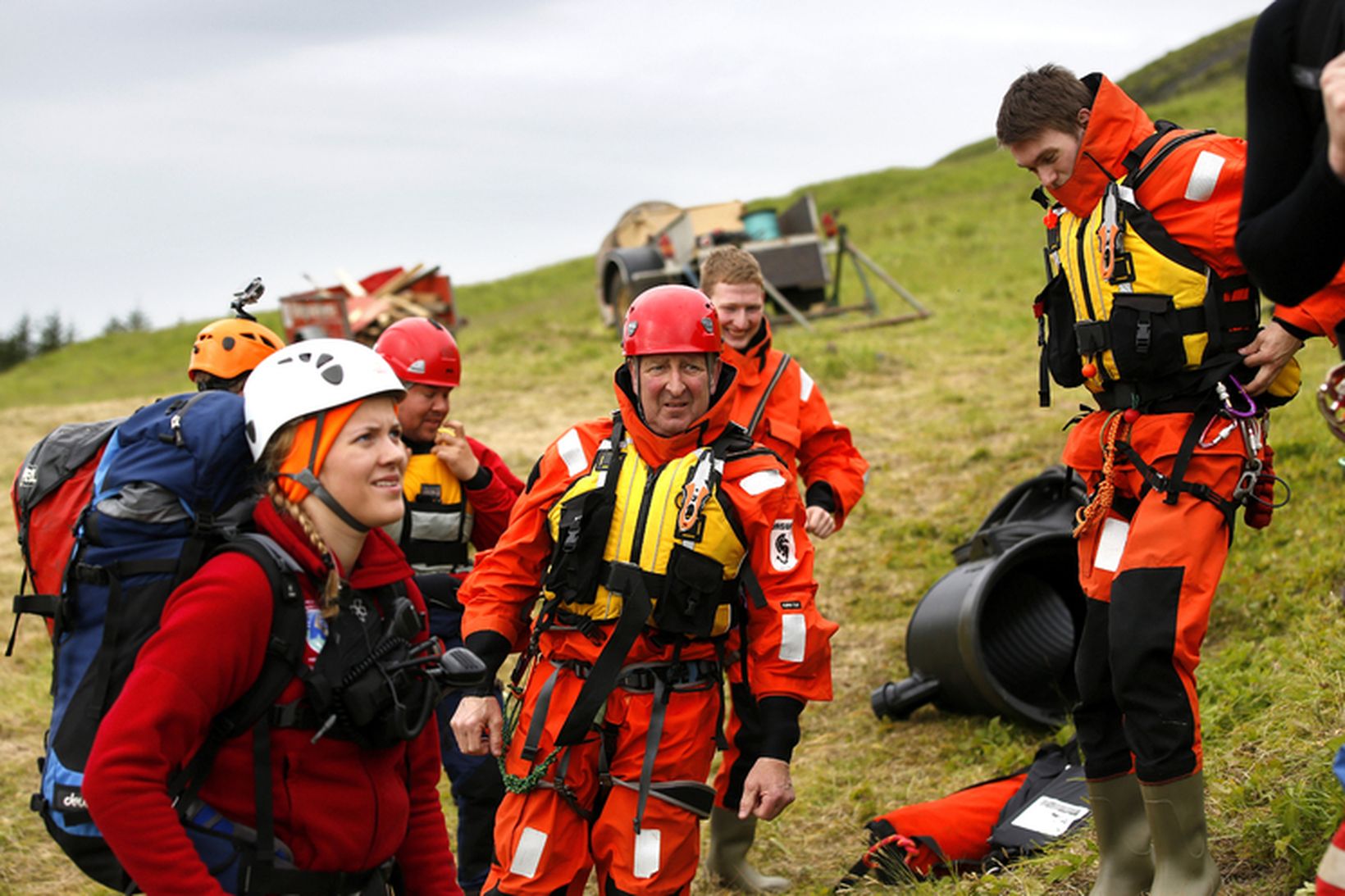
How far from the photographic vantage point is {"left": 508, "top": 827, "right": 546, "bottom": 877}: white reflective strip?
3.85 metres

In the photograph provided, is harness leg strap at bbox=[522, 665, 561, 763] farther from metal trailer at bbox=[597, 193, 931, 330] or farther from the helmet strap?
metal trailer at bbox=[597, 193, 931, 330]

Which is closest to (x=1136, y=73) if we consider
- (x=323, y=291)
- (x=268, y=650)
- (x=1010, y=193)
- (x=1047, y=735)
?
(x=1010, y=193)

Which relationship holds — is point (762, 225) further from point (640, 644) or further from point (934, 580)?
point (640, 644)

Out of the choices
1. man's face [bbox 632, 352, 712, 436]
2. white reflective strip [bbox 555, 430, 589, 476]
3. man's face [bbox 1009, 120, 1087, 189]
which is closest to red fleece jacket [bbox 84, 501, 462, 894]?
white reflective strip [bbox 555, 430, 589, 476]

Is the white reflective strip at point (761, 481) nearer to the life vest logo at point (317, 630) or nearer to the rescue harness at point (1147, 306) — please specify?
the rescue harness at point (1147, 306)

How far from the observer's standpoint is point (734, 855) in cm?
569

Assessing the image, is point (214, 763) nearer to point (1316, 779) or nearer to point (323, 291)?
point (1316, 779)

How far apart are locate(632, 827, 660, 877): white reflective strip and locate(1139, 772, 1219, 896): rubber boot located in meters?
1.44

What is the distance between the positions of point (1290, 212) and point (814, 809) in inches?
180

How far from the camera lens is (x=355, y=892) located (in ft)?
10.1

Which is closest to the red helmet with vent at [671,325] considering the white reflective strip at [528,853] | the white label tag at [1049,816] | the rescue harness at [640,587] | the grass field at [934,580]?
the rescue harness at [640,587]

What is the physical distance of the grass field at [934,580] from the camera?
4.52m

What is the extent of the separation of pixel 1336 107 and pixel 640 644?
254 centimetres

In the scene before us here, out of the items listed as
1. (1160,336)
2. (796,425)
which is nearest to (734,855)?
(796,425)
